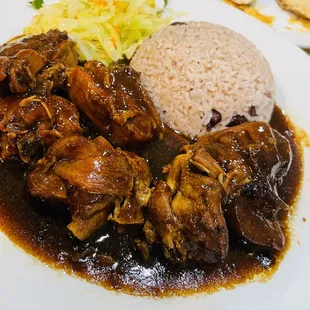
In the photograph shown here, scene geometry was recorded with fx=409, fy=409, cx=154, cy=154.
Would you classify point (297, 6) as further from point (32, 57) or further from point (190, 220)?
point (190, 220)

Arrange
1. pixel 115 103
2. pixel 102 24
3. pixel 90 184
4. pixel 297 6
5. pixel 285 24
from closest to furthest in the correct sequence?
pixel 90 184 < pixel 115 103 < pixel 102 24 < pixel 285 24 < pixel 297 6

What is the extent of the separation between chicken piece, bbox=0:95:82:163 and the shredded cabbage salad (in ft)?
4.19

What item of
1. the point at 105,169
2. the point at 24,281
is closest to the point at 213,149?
the point at 105,169

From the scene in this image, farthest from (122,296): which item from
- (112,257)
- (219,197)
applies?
(219,197)

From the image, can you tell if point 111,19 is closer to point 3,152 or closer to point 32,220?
point 3,152

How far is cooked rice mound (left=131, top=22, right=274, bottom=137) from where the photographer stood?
382 cm

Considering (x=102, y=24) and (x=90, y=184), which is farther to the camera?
(x=102, y=24)

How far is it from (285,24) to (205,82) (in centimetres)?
222

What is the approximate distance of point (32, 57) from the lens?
11.0 ft

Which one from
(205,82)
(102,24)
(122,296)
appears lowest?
(122,296)

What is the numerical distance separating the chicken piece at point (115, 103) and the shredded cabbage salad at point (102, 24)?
960 mm

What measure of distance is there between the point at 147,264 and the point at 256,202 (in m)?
0.90

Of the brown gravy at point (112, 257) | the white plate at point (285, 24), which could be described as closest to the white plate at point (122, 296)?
the brown gravy at point (112, 257)

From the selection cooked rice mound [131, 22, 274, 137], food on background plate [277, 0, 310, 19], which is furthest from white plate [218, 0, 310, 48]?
cooked rice mound [131, 22, 274, 137]
